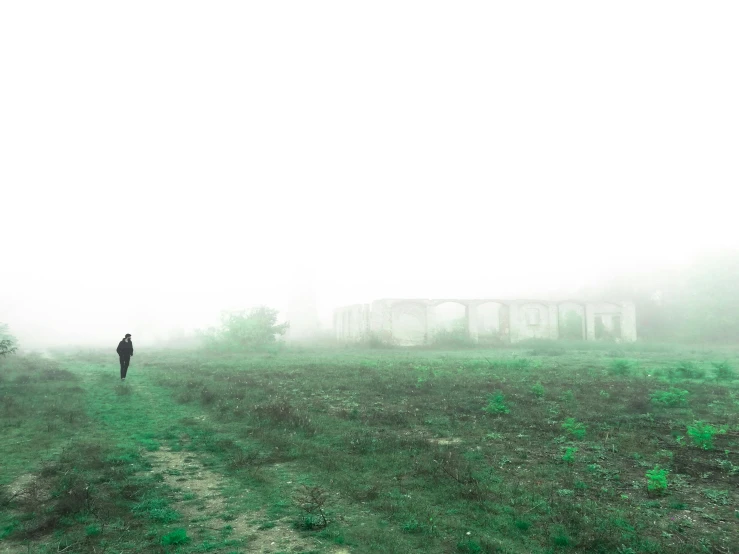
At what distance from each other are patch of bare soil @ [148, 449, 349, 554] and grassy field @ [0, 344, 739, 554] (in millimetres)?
26

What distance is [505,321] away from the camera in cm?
3812

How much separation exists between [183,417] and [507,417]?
23.3 ft

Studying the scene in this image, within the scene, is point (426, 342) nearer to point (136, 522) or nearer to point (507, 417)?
point (507, 417)

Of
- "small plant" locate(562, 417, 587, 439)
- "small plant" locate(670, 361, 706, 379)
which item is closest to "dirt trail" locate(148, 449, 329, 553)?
"small plant" locate(562, 417, 587, 439)

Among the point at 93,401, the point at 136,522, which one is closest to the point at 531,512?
the point at 136,522

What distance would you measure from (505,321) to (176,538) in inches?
1395

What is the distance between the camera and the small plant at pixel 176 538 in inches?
196

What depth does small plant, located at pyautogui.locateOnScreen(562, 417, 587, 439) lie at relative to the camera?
867 cm

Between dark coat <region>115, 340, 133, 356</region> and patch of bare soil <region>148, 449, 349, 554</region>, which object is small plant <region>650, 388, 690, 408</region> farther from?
dark coat <region>115, 340, 133, 356</region>

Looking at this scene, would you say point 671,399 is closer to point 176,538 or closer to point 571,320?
point 176,538

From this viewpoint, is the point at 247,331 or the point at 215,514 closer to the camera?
the point at 215,514

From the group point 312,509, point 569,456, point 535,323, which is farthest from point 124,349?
point 535,323

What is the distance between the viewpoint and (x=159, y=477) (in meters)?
6.92

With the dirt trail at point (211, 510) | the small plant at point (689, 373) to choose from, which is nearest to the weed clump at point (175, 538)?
the dirt trail at point (211, 510)
